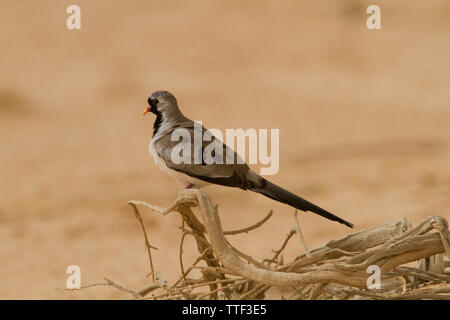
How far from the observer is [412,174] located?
918 cm

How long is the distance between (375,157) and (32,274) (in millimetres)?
4680

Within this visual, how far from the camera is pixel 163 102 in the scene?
3.82 metres

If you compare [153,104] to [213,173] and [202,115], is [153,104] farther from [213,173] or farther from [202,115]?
[202,115]

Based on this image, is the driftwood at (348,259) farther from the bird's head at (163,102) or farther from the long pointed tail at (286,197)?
the bird's head at (163,102)

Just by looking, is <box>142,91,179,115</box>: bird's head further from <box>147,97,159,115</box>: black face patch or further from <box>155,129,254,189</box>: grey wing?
<box>155,129,254,189</box>: grey wing

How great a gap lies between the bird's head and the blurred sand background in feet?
7.81

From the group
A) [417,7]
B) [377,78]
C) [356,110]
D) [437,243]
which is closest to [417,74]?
[377,78]

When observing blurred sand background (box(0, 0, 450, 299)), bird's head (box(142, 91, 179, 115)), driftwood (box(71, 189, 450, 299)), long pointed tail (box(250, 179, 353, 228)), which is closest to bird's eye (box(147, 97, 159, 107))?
bird's head (box(142, 91, 179, 115))

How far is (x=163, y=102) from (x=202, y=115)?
285 inches

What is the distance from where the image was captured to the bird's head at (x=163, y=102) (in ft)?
12.5

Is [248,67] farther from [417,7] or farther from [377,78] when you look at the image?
[417,7]

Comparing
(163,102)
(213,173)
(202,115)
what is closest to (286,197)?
(213,173)

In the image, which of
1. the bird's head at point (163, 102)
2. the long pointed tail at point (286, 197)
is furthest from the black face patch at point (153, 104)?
the long pointed tail at point (286, 197)

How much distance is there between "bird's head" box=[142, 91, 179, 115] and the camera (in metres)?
3.79
